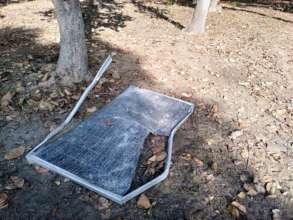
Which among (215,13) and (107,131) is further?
(215,13)

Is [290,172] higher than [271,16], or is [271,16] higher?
[271,16]

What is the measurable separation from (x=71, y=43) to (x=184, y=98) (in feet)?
4.62

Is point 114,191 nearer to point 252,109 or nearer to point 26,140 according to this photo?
point 26,140

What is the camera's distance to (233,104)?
3.53m

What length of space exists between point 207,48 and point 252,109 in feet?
5.87

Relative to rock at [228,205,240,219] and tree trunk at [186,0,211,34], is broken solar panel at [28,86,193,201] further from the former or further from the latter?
tree trunk at [186,0,211,34]

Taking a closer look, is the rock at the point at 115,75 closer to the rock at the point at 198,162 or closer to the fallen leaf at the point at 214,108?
the fallen leaf at the point at 214,108

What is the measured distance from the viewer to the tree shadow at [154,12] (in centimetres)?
606

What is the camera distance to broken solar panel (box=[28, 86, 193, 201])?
→ 2420mm

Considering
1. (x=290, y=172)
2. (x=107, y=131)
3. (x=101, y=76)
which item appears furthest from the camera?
(x=101, y=76)

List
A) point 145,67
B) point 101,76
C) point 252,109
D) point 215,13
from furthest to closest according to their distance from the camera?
point 215,13, point 145,67, point 101,76, point 252,109

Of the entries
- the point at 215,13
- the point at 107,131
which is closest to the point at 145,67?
the point at 107,131

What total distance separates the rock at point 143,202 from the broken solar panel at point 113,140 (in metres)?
0.12

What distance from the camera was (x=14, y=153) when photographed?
2605mm
